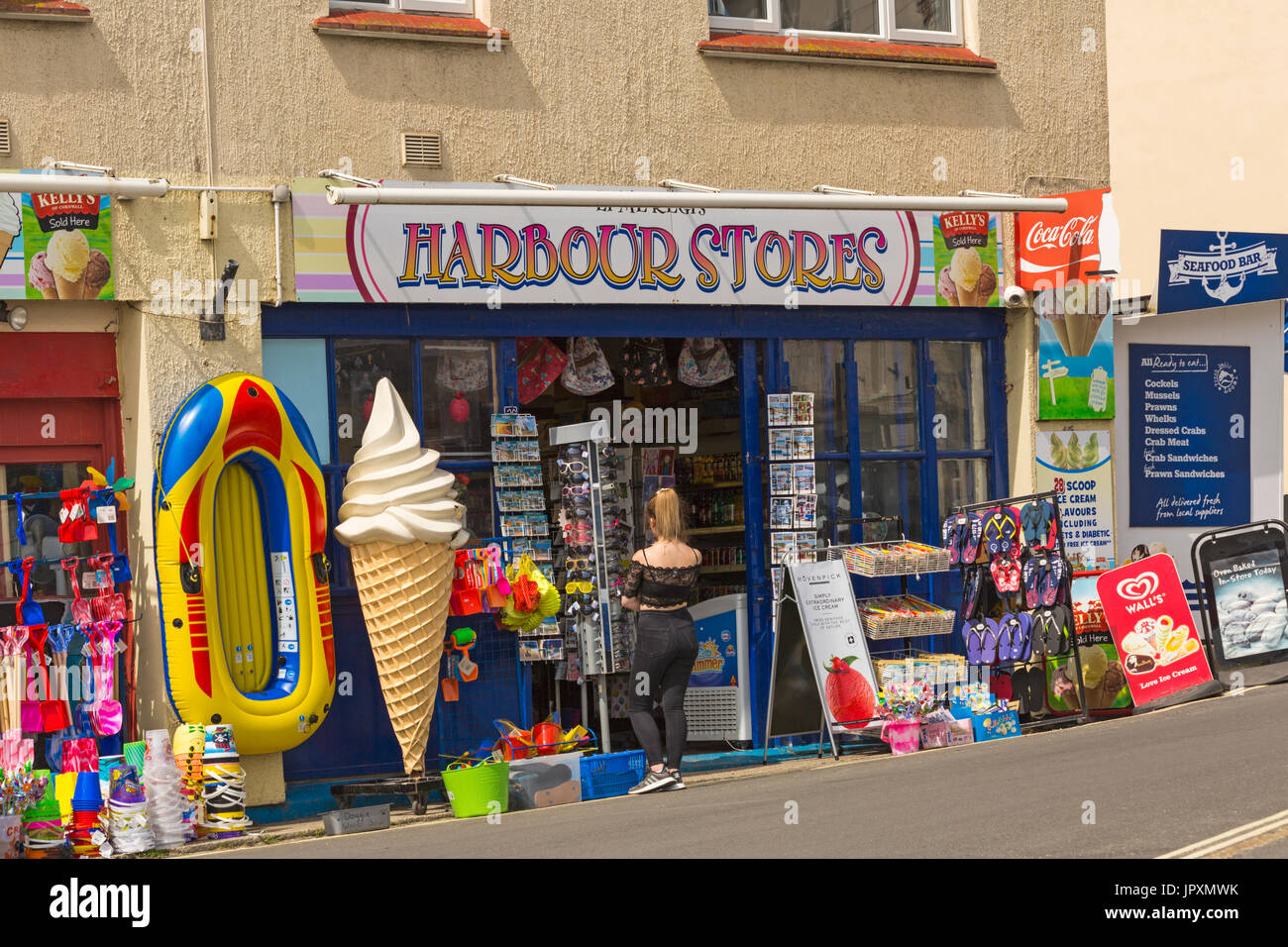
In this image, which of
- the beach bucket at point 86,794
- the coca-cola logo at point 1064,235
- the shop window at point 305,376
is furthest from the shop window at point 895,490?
the beach bucket at point 86,794

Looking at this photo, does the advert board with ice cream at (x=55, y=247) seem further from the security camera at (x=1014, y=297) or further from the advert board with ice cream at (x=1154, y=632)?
the advert board with ice cream at (x=1154, y=632)

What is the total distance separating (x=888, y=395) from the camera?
1173cm

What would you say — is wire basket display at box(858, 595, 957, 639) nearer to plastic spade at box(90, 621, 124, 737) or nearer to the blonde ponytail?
the blonde ponytail

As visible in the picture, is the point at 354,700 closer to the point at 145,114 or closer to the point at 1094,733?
the point at 145,114

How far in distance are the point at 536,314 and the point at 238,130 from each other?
2.18 m

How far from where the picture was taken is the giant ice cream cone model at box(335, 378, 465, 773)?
9312 mm

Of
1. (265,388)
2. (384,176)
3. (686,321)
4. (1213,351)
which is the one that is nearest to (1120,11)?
(1213,351)

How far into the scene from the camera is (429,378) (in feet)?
33.9

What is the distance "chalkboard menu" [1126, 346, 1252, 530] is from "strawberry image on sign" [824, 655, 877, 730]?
12.2 ft

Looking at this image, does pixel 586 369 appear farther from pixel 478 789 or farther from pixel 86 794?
pixel 86 794

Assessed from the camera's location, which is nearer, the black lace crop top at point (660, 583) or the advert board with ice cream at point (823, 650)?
the black lace crop top at point (660, 583)

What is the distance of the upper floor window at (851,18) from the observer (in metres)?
11.3

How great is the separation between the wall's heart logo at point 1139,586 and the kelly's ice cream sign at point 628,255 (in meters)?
2.27

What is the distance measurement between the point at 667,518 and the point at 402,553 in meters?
1.55
